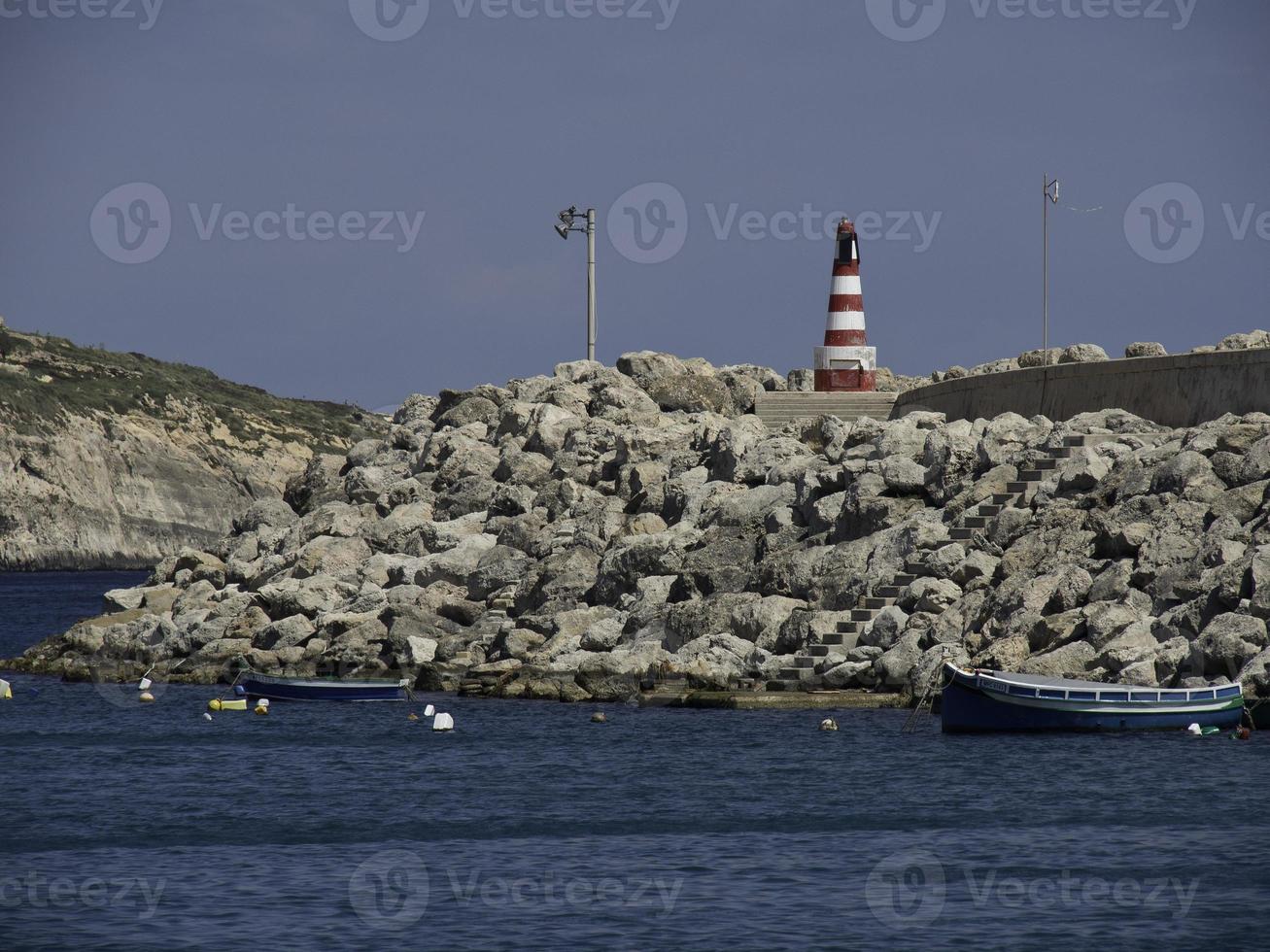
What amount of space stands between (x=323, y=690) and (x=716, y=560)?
8.03 meters

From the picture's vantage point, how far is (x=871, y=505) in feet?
126

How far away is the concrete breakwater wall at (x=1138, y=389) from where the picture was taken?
3722 centimetres

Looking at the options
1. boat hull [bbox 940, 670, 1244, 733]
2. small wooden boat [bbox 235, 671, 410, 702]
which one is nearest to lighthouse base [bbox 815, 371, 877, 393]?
small wooden boat [bbox 235, 671, 410, 702]

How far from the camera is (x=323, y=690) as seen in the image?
128 ft

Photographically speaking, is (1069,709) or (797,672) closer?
(1069,709)

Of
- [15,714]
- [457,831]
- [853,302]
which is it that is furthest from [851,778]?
[853,302]

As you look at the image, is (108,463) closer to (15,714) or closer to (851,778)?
(15,714)

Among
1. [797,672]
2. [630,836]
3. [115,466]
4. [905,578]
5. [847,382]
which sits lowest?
[630,836]

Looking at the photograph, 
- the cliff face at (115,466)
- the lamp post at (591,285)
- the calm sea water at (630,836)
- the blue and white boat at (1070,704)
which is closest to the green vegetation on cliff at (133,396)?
the cliff face at (115,466)

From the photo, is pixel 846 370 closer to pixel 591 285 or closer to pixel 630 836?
pixel 591 285

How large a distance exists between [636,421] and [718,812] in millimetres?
23540

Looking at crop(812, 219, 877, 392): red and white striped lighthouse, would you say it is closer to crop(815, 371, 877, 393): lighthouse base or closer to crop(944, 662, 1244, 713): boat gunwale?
crop(815, 371, 877, 393): lighthouse base

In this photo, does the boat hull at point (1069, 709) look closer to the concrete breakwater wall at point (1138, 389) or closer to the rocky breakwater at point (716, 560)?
the rocky breakwater at point (716, 560)

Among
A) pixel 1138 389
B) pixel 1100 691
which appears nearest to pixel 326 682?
pixel 1100 691
